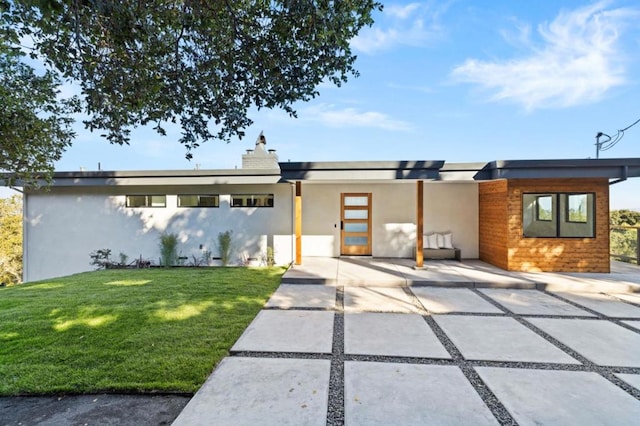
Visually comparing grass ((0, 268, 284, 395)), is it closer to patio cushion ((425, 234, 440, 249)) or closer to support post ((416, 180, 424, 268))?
support post ((416, 180, 424, 268))

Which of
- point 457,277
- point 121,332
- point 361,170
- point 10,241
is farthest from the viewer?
point 10,241

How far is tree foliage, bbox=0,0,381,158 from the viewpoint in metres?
2.91

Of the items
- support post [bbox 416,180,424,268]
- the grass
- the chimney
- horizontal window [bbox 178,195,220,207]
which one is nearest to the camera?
the grass

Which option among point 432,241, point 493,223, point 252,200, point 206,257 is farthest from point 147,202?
point 493,223

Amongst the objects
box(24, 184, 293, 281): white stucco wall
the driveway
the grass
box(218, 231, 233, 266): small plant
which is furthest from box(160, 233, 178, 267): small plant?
the driveway

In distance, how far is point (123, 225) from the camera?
376 inches

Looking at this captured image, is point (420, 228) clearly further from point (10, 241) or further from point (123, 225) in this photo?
point (10, 241)

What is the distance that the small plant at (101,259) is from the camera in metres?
9.39

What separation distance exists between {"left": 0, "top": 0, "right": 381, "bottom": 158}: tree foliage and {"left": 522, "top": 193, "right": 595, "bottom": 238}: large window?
21.1 ft

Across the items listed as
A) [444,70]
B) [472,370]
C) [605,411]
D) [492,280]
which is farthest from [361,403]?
[444,70]

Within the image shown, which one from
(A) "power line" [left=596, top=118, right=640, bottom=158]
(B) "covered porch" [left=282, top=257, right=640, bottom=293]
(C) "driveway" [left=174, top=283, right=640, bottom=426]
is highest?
(A) "power line" [left=596, top=118, right=640, bottom=158]

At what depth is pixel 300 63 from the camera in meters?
3.45

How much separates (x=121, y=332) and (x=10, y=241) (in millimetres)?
16391

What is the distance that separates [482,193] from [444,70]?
230 inches
